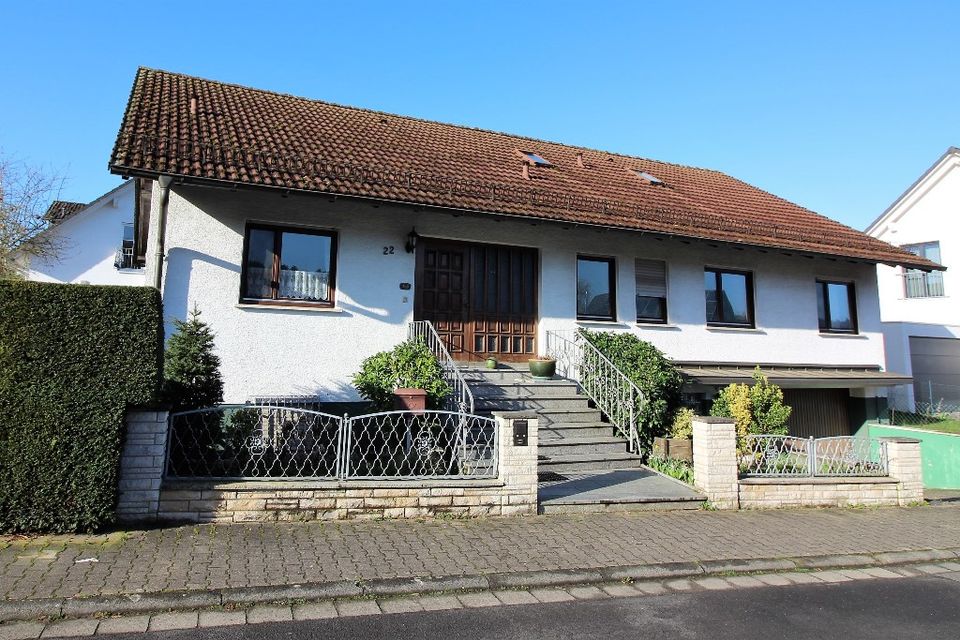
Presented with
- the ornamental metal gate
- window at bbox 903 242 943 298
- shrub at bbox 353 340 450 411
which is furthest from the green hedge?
window at bbox 903 242 943 298

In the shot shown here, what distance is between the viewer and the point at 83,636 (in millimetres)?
3814

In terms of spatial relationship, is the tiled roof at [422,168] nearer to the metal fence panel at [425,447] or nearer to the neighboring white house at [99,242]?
the metal fence panel at [425,447]

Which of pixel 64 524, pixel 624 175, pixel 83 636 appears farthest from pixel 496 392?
pixel 624 175

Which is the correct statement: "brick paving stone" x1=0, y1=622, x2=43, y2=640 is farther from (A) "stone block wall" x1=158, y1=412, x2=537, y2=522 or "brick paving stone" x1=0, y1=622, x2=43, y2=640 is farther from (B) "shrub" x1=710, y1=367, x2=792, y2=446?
(B) "shrub" x1=710, y1=367, x2=792, y2=446

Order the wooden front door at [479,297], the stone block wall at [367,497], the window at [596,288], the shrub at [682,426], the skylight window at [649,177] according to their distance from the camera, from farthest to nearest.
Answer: the skylight window at [649,177] < the window at [596,288] < the wooden front door at [479,297] < the shrub at [682,426] < the stone block wall at [367,497]

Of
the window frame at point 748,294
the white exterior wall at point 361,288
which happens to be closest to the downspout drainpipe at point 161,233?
the white exterior wall at point 361,288

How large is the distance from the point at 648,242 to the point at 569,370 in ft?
12.2

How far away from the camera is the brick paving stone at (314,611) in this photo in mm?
4227

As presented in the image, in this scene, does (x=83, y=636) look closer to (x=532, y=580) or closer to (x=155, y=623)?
(x=155, y=623)

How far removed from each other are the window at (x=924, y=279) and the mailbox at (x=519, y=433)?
66.7 ft

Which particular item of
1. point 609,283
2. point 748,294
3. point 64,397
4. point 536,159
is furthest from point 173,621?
point 748,294

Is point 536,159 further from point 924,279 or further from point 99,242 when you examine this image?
point 99,242

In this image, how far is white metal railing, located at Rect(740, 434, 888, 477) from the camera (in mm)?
8477

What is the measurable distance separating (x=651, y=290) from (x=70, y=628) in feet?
38.3
